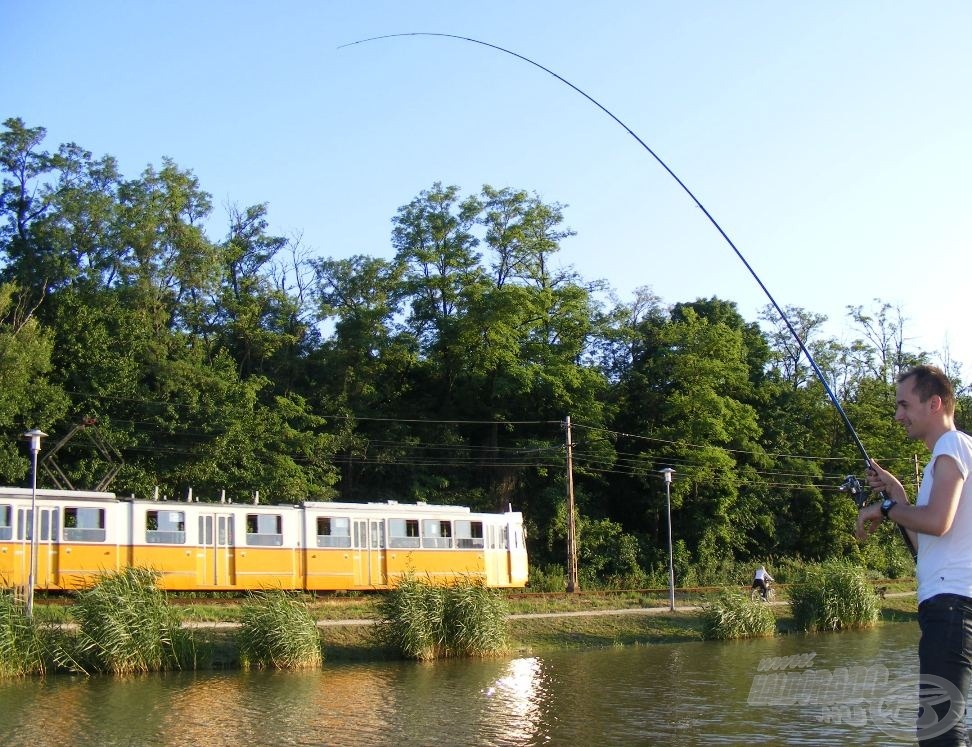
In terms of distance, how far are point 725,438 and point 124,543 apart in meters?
31.7

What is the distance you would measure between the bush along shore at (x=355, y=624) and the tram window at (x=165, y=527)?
5.66ft

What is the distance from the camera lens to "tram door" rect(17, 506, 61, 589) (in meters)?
27.5

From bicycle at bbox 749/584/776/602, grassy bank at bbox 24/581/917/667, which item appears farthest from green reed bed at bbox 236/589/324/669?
bicycle at bbox 749/584/776/602

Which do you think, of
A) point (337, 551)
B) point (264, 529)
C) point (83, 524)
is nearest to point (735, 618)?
point (337, 551)

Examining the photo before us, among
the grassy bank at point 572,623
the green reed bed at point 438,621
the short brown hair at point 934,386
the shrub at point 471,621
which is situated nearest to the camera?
the short brown hair at point 934,386

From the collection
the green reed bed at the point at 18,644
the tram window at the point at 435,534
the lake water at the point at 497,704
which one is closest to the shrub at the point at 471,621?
→ the lake water at the point at 497,704

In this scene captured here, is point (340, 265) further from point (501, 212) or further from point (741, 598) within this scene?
point (741, 598)

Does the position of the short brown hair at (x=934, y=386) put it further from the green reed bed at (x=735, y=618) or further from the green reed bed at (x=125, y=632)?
the green reed bed at (x=735, y=618)

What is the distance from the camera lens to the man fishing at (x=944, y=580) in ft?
17.1

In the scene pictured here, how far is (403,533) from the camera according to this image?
3362cm

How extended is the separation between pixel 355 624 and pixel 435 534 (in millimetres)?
7808

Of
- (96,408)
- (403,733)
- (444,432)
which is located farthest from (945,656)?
(444,432)

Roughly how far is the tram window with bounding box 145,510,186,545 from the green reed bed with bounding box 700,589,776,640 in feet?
49.3

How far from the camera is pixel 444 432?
51.7 metres
